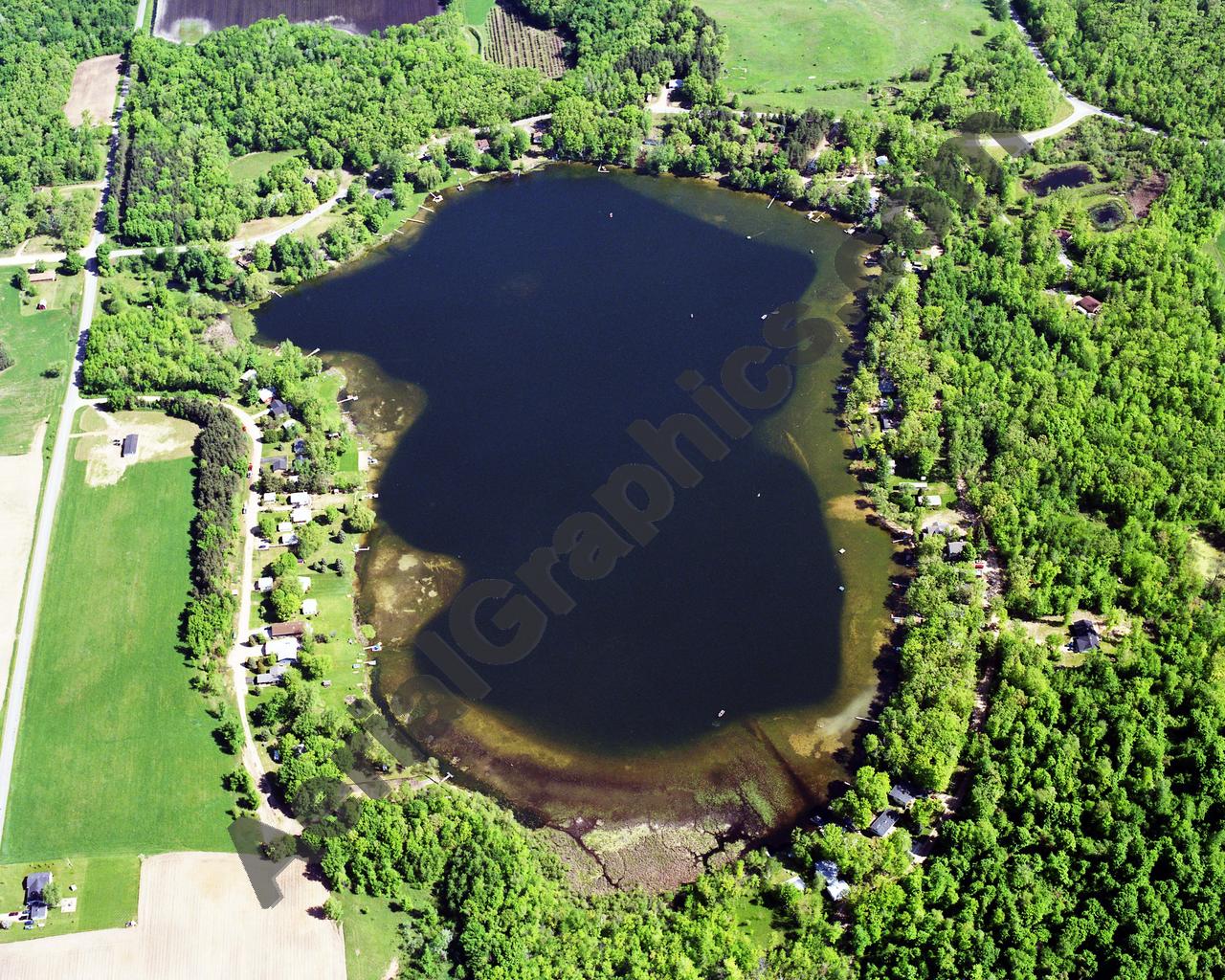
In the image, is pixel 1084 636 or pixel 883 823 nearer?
pixel 883 823

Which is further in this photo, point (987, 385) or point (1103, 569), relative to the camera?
point (987, 385)

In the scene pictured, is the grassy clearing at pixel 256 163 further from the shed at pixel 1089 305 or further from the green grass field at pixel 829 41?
the shed at pixel 1089 305

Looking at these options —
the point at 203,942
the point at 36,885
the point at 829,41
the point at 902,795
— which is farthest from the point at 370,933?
the point at 829,41

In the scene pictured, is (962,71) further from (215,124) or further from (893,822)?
(893,822)

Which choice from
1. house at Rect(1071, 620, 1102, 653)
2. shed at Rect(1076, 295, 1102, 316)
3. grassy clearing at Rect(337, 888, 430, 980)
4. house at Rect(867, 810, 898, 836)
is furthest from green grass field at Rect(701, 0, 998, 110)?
grassy clearing at Rect(337, 888, 430, 980)

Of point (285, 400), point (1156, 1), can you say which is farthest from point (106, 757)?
point (1156, 1)

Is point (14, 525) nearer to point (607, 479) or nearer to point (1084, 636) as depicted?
point (607, 479)

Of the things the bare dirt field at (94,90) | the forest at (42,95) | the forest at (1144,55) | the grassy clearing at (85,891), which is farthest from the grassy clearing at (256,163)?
the forest at (1144,55)
